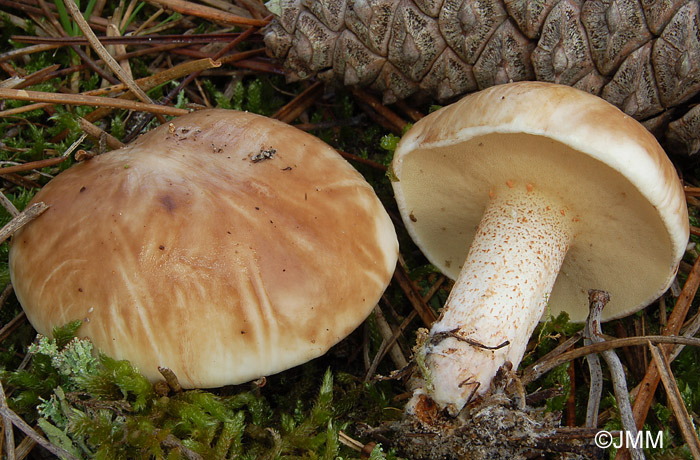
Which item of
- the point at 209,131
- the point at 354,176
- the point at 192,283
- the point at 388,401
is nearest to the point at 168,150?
the point at 209,131

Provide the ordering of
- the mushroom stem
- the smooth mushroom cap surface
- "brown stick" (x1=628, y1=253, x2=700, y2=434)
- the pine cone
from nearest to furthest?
the smooth mushroom cap surface, the mushroom stem, "brown stick" (x1=628, y1=253, x2=700, y2=434), the pine cone

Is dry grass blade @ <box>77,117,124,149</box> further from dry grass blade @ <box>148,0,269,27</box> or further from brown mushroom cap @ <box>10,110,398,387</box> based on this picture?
dry grass blade @ <box>148,0,269,27</box>

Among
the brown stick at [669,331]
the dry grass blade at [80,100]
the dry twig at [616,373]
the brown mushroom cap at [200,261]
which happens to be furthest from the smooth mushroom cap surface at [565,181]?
the dry grass blade at [80,100]

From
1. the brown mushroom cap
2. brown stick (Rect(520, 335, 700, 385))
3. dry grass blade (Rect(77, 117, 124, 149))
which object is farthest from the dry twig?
dry grass blade (Rect(77, 117, 124, 149))

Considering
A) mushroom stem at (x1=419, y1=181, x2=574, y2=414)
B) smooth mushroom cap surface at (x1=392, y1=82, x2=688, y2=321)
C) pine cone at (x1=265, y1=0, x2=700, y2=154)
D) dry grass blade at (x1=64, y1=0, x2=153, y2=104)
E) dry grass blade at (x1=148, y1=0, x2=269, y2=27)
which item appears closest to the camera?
smooth mushroom cap surface at (x1=392, y1=82, x2=688, y2=321)

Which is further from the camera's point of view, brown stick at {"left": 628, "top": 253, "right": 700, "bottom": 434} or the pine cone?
the pine cone

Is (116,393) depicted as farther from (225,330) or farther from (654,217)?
(654,217)

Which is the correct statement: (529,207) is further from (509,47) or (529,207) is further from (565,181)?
(509,47)

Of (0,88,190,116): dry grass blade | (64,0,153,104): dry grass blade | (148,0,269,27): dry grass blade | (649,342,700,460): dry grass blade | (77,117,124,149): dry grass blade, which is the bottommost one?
(649,342,700,460): dry grass blade

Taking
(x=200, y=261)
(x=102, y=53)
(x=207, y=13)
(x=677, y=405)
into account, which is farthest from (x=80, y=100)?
(x=677, y=405)
